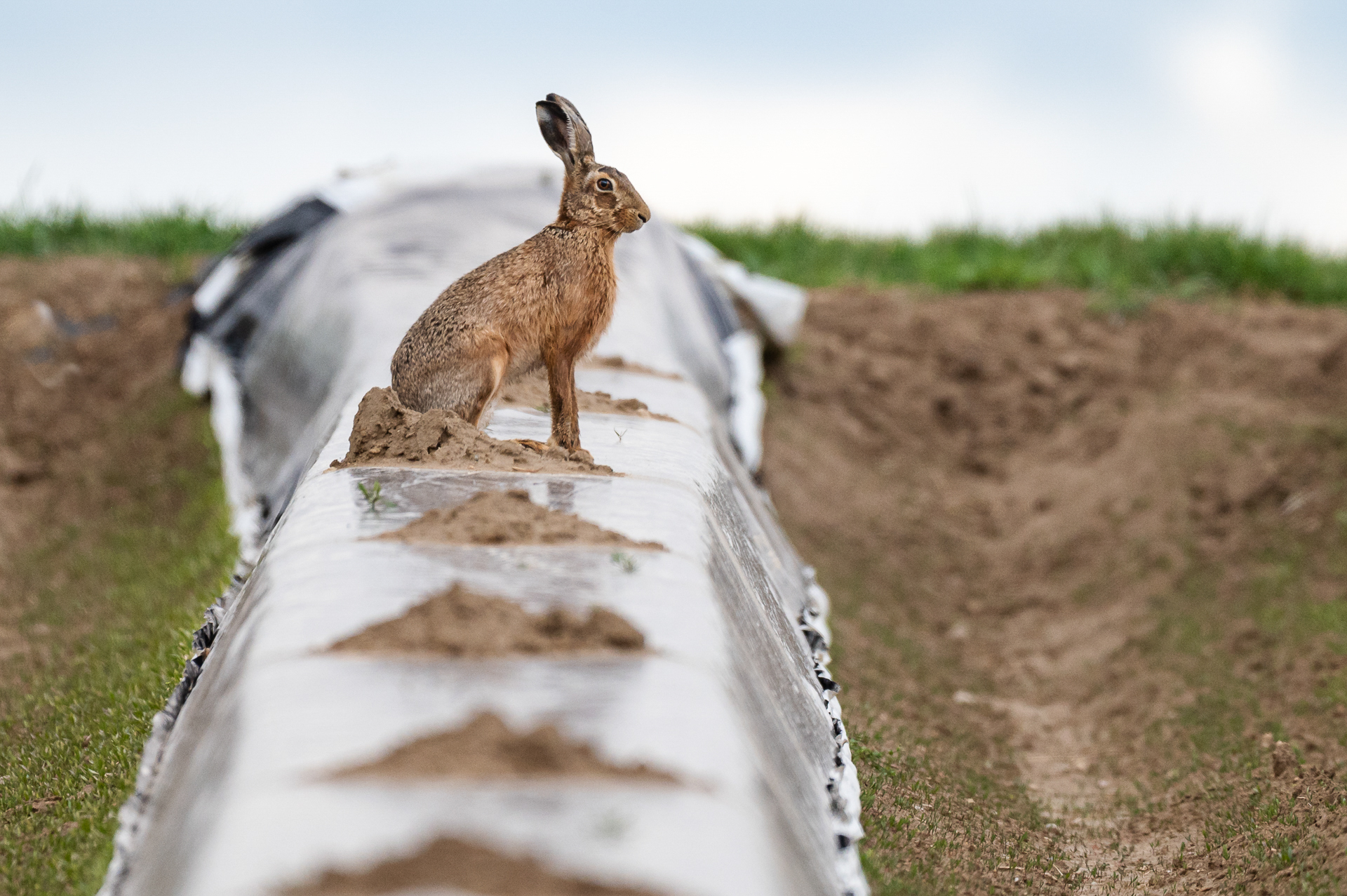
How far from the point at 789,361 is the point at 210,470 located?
399 cm

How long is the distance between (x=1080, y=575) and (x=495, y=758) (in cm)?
518

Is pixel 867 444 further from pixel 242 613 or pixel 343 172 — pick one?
pixel 242 613

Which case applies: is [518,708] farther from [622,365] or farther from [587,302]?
[622,365]

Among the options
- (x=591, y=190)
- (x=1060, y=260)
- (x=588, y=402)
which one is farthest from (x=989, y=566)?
(x=591, y=190)

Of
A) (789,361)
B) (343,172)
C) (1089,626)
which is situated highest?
(343,172)

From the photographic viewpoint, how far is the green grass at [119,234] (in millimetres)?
9391

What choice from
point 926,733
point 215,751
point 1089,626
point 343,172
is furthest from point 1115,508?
point 215,751

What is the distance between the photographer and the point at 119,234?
31.8ft

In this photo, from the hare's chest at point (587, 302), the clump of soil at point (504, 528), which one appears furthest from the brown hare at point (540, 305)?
the clump of soil at point (504, 528)

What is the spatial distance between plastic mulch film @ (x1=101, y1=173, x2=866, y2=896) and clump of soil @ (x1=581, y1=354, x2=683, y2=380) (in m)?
0.12

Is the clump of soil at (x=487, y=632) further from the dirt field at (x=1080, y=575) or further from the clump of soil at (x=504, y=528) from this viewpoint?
the dirt field at (x=1080, y=575)

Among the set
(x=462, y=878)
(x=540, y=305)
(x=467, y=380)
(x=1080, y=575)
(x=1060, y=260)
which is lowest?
(x=1080, y=575)

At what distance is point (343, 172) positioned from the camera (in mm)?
7480

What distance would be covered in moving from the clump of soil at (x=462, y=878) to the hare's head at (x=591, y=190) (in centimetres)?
193
